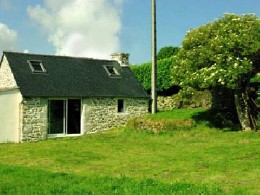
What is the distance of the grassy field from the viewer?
10.3m

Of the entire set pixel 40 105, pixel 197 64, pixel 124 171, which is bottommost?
pixel 124 171

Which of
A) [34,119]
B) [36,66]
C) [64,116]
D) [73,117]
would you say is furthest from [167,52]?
[34,119]

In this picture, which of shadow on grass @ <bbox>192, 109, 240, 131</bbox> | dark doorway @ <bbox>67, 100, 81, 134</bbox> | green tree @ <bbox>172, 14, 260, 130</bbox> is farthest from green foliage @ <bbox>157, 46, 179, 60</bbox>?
green tree @ <bbox>172, 14, 260, 130</bbox>

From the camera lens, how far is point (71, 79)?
28.2m

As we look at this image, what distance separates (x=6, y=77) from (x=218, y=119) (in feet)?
41.6

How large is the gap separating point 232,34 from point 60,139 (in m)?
11.4

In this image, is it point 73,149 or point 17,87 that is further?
point 17,87

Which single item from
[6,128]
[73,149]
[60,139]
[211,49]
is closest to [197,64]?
[211,49]

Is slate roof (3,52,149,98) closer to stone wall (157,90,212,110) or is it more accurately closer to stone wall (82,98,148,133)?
stone wall (82,98,148,133)

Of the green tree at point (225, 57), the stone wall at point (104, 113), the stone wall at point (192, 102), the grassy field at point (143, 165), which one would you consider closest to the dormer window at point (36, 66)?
the stone wall at point (104, 113)

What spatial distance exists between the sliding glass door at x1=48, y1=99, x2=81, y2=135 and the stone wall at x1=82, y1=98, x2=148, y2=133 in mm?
526

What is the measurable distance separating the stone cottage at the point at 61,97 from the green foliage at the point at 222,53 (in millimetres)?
7054

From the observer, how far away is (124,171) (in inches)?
527

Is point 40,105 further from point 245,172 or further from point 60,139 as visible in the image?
point 245,172
